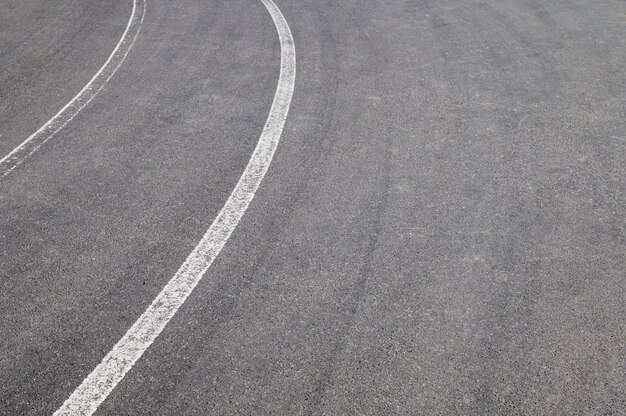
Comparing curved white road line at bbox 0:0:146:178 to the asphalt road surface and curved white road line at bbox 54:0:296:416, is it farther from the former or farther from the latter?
curved white road line at bbox 54:0:296:416

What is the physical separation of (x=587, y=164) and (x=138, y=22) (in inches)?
337

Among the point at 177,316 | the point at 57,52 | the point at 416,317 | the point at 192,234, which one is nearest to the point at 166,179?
the point at 192,234

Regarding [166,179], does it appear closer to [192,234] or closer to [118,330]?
[192,234]

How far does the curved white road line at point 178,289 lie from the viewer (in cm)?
479

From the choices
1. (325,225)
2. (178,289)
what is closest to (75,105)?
(325,225)

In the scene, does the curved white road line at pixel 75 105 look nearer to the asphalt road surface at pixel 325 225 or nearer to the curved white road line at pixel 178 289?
the asphalt road surface at pixel 325 225

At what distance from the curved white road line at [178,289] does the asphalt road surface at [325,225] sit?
4 centimetres

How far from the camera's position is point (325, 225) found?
675 centimetres

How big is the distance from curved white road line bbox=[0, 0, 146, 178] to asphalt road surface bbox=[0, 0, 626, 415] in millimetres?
58

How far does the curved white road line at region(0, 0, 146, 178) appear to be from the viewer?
809 centimetres

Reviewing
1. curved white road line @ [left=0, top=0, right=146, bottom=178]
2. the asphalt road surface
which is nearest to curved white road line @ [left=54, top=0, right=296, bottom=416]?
the asphalt road surface

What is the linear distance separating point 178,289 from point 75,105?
4.57 metres

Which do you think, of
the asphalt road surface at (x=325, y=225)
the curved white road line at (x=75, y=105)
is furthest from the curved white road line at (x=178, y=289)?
the curved white road line at (x=75, y=105)

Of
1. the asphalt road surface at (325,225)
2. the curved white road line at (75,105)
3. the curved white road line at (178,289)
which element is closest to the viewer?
the curved white road line at (178,289)
